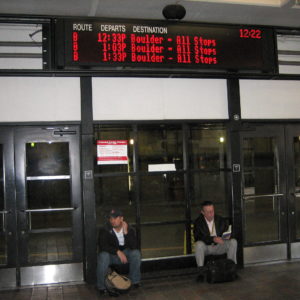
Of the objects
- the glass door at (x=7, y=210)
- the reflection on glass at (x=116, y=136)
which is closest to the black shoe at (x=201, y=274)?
the reflection on glass at (x=116, y=136)

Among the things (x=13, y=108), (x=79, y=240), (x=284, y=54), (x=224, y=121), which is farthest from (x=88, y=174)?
(x=284, y=54)

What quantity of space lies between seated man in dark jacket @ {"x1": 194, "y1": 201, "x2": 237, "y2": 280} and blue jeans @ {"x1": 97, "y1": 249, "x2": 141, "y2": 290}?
2.70ft

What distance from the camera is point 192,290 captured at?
15.1 ft

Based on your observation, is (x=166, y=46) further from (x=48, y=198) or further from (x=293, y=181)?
(x=293, y=181)

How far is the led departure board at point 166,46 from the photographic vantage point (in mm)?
4211

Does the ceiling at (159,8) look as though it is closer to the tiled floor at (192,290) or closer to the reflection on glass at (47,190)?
the reflection on glass at (47,190)

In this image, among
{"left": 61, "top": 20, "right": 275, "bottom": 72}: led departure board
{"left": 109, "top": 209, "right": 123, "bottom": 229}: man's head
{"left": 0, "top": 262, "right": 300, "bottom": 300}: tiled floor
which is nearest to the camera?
{"left": 61, "top": 20, "right": 275, "bottom": 72}: led departure board

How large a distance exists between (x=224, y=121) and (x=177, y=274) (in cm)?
227

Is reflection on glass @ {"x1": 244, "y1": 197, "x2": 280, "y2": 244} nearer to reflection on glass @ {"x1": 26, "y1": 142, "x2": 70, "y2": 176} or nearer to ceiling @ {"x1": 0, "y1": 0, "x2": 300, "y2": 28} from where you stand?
ceiling @ {"x1": 0, "y1": 0, "x2": 300, "y2": 28}

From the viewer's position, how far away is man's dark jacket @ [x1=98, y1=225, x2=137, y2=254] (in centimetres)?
463

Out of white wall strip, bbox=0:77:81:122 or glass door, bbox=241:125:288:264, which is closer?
white wall strip, bbox=0:77:81:122

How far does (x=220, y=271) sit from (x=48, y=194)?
2.46m

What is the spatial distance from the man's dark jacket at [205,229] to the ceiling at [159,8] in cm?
275

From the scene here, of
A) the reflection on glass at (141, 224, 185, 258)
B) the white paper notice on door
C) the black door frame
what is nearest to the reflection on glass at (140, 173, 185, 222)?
the reflection on glass at (141, 224, 185, 258)
